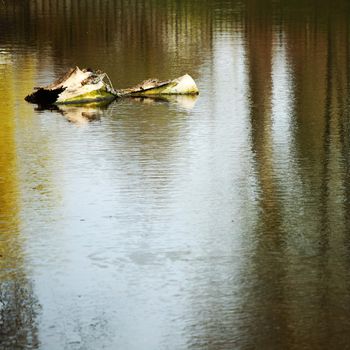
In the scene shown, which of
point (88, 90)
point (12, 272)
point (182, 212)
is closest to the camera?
point (12, 272)

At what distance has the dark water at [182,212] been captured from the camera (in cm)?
1102

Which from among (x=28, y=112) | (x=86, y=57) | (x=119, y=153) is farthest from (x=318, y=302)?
(x=86, y=57)

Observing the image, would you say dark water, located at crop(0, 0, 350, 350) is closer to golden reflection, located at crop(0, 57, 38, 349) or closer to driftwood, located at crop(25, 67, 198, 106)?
golden reflection, located at crop(0, 57, 38, 349)

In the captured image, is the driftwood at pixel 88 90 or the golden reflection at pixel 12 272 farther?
the driftwood at pixel 88 90

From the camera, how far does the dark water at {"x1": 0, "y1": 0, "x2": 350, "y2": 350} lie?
11.0m

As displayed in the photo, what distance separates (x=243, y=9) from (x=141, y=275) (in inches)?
1849

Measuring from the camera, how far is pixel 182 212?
15.6m

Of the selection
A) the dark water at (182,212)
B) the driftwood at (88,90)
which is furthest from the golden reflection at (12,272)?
the driftwood at (88,90)

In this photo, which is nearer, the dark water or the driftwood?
the dark water

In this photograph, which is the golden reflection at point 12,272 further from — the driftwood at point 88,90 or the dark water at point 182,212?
the driftwood at point 88,90

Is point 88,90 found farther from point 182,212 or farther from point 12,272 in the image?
point 12,272

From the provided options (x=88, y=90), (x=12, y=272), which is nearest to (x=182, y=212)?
(x=12, y=272)

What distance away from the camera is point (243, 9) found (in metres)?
58.4

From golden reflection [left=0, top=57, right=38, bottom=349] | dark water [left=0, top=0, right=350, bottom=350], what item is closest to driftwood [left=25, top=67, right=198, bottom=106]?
dark water [left=0, top=0, right=350, bottom=350]
